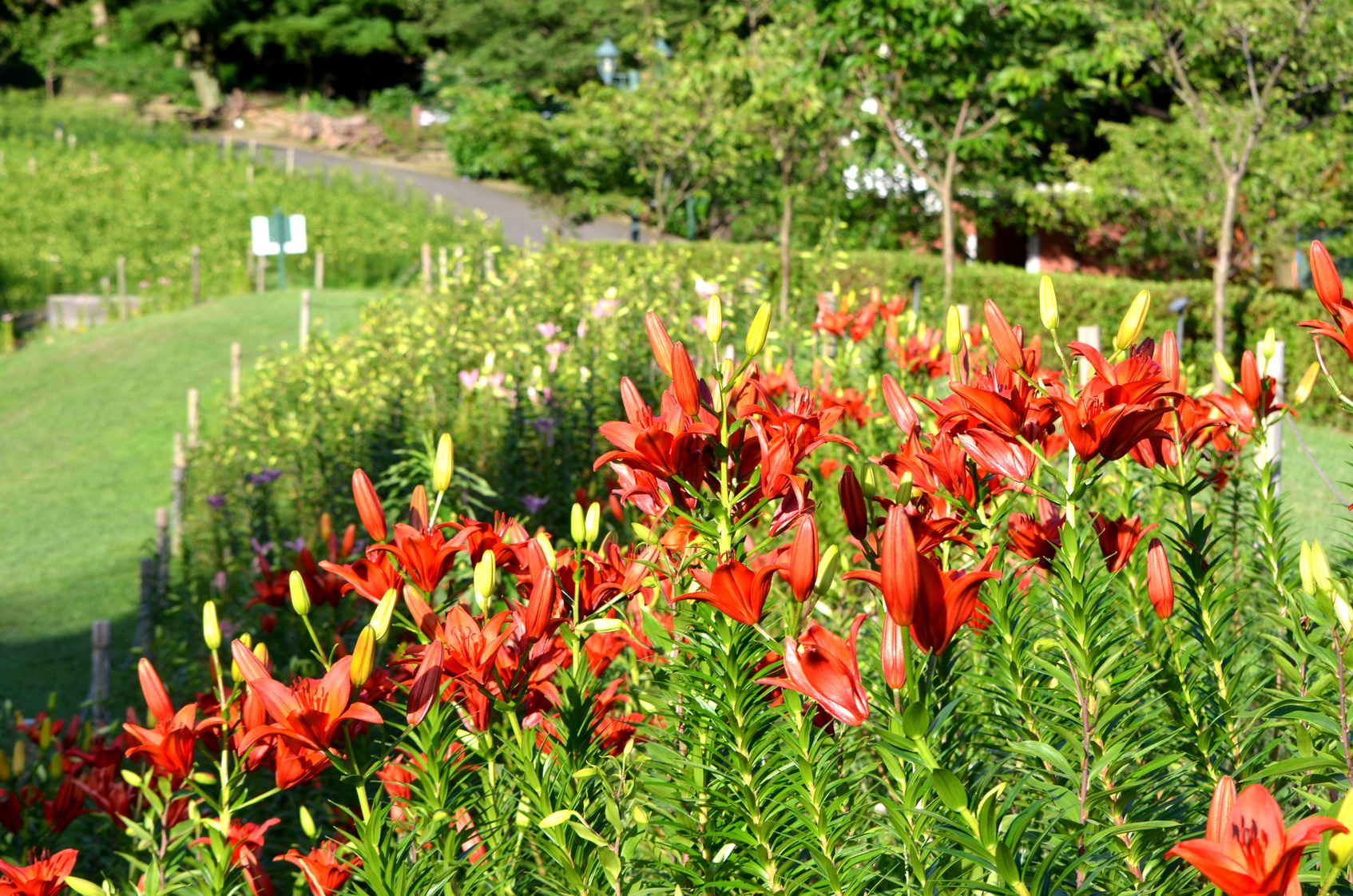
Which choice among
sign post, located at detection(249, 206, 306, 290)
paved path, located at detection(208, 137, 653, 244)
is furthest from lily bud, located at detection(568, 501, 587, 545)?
paved path, located at detection(208, 137, 653, 244)

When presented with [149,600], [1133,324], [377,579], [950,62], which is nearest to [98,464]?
[149,600]

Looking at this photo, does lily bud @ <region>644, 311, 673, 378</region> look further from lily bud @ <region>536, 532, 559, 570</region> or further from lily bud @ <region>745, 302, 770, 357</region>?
lily bud @ <region>536, 532, 559, 570</region>

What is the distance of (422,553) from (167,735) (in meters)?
0.34

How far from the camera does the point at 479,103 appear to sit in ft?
50.8

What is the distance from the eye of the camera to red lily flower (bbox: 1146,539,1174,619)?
42.6 inches

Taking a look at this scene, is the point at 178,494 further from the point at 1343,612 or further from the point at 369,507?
the point at 1343,612

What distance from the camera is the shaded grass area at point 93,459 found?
5547 millimetres

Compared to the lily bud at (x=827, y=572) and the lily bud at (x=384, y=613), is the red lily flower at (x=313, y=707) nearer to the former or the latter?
the lily bud at (x=384, y=613)

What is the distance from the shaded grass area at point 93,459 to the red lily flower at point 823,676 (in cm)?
419

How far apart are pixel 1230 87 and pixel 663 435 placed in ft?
36.8

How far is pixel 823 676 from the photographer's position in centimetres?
81

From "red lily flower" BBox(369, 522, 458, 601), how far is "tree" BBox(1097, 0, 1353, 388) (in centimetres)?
704

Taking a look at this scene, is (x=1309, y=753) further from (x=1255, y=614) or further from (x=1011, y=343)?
(x=1255, y=614)

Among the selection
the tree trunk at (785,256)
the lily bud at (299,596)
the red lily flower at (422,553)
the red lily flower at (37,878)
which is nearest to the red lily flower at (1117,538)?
the red lily flower at (422,553)
